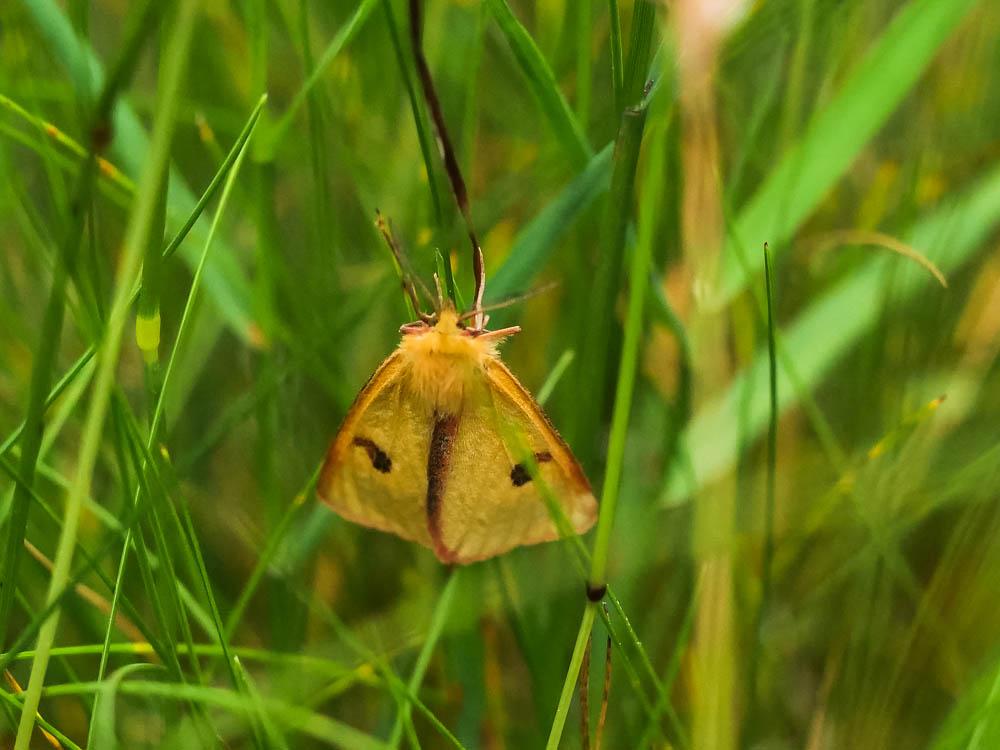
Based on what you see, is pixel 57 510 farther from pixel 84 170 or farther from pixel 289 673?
pixel 84 170

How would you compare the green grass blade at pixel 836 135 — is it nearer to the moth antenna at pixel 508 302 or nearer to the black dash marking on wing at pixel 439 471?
the moth antenna at pixel 508 302

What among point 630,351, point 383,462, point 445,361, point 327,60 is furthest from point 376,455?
point 630,351

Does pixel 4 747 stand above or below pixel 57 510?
below

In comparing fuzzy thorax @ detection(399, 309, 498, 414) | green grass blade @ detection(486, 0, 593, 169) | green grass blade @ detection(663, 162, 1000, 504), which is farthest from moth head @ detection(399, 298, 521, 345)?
green grass blade @ detection(663, 162, 1000, 504)

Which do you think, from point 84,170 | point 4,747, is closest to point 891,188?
point 84,170

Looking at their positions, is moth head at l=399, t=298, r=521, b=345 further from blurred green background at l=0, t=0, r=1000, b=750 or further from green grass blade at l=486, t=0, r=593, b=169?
green grass blade at l=486, t=0, r=593, b=169

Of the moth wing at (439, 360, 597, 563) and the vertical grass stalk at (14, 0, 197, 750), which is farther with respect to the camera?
the moth wing at (439, 360, 597, 563)
